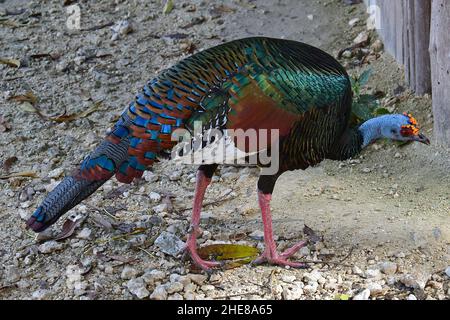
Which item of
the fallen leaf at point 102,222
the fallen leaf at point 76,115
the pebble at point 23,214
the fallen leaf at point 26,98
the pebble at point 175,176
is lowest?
the pebble at point 175,176

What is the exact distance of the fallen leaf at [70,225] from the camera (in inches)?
171

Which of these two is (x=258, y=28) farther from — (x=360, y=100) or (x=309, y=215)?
(x=309, y=215)

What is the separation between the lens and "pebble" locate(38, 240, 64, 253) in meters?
4.21

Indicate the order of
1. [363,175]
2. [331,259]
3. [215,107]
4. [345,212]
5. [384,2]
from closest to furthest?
[215,107]
[331,259]
[345,212]
[363,175]
[384,2]

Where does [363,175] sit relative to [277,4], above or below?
below

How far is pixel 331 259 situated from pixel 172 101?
1.20 m

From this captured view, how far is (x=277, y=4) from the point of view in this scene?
6.94 metres

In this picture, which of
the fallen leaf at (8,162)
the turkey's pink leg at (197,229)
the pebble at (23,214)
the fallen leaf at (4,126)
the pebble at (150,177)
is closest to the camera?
the turkey's pink leg at (197,229)

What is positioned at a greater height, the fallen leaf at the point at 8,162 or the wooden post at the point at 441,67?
the wooden post at the point at 441,67

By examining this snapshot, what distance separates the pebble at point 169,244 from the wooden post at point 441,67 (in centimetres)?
186

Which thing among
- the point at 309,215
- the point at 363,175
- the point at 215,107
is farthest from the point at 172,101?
the point at 363,175

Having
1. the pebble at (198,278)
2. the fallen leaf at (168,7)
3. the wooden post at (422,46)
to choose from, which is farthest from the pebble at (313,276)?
the fallen leaf at (168,7)

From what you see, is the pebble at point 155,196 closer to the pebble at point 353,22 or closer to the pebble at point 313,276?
the pebble at point 313,276

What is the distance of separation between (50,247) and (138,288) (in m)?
0.68
